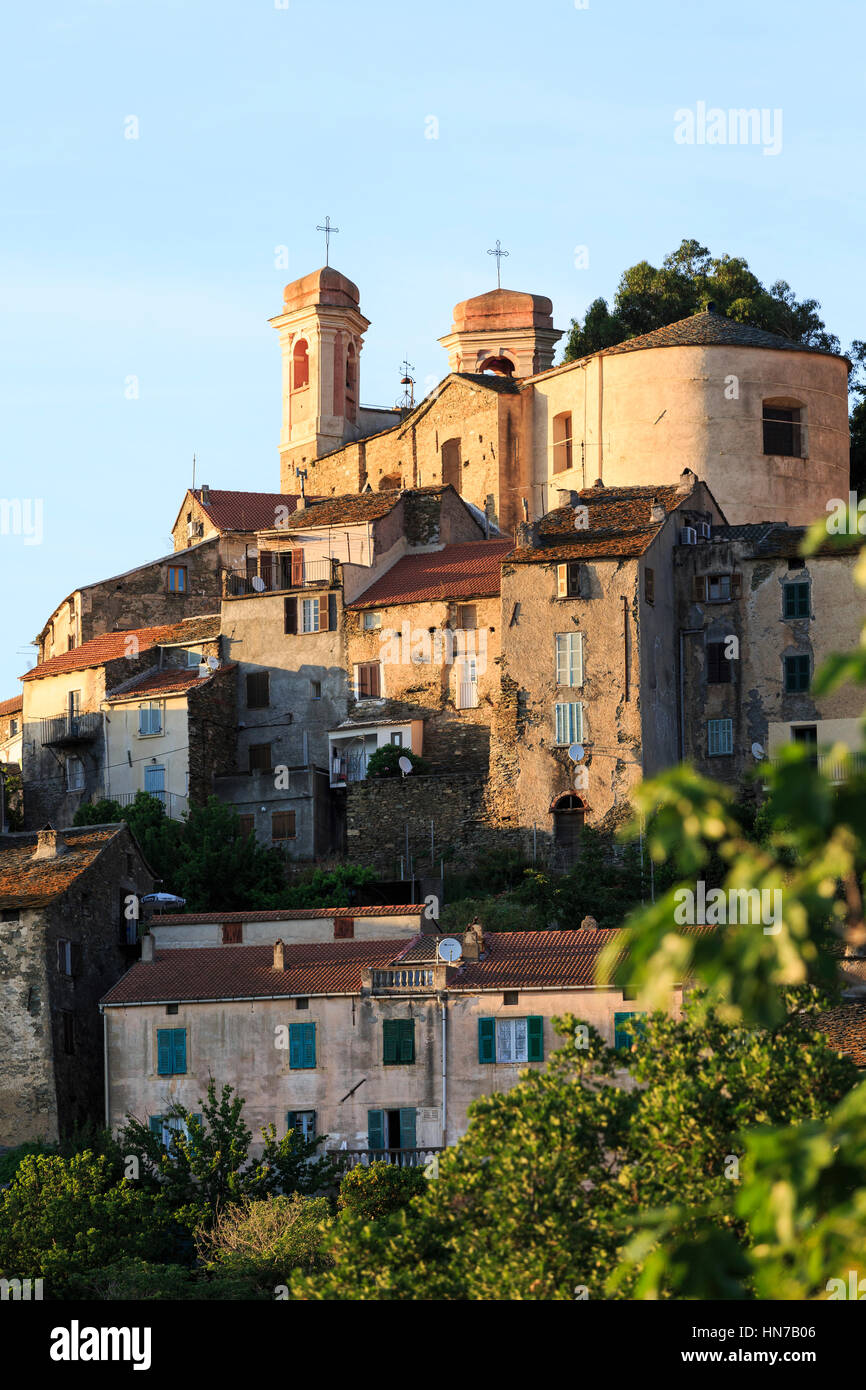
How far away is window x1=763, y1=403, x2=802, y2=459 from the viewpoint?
64.2 meters

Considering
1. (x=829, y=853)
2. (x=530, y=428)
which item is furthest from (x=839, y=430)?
(x=829, y=853)

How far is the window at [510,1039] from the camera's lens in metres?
40.8

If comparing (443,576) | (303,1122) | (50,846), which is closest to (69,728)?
(443,576)

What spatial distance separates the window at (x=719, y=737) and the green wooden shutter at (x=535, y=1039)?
16.4m

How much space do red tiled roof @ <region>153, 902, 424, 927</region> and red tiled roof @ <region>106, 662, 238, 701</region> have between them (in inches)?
505

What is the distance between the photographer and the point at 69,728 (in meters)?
63.3

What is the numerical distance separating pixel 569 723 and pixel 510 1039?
A: 1455 cm

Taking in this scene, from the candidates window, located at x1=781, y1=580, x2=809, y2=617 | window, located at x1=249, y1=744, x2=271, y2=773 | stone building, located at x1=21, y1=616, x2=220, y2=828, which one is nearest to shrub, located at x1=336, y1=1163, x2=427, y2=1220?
window, located at x1=781, y1=580, x2=809, y2=617

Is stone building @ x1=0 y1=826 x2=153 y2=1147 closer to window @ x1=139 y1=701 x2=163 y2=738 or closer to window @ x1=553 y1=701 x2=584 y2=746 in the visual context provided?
window @ x1=139 y1=701 x2=163 y2=738

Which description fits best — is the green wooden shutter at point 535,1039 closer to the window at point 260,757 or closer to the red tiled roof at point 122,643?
the window at point 260,757

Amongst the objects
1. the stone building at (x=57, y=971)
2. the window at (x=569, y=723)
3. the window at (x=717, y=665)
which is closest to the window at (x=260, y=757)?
the window at (x=569, y=723)

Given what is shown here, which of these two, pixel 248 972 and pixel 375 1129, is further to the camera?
pixel 248 972

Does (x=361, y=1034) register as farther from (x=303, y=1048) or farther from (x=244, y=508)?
(x=244, y=508)

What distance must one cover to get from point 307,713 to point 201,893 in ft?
29.5
